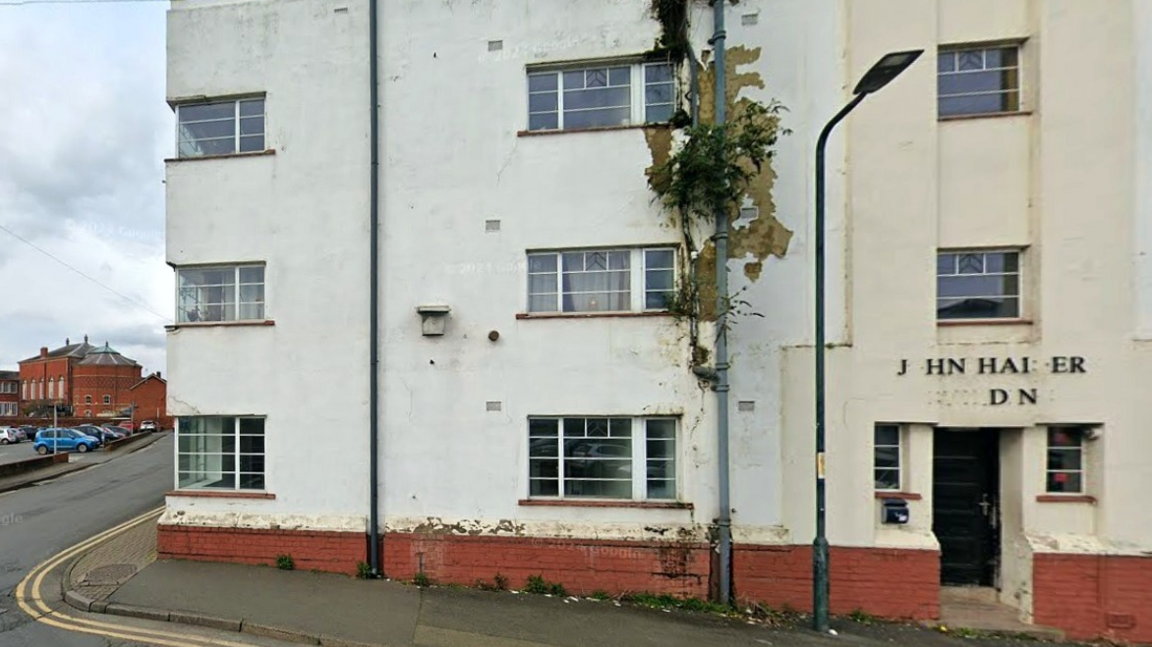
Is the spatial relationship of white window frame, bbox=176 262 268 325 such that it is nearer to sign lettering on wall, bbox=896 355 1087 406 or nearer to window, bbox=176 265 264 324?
window, bbox=176 265 264 324

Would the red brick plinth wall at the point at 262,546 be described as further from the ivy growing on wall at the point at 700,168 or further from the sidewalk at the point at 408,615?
the ivy growing on wall at the point at 700,168

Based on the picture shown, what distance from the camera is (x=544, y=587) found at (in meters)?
6.67

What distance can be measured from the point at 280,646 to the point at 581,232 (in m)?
6.02

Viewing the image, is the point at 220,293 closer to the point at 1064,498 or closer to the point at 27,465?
the point at 1064,498

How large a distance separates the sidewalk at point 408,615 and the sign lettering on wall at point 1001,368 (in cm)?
289

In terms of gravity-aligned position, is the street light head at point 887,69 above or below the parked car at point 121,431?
above

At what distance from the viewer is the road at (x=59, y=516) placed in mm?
5676

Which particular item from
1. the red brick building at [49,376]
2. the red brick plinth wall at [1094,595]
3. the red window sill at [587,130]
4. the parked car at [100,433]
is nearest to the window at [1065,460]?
the red brick plinth wall at [1094,595]

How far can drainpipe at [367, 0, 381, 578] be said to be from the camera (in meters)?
7.05

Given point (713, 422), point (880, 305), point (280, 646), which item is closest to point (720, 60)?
point (880, 305)

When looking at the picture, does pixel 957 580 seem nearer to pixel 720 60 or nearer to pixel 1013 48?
pixel 1013 48

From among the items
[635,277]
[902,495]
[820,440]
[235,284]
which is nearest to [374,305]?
[235,284]

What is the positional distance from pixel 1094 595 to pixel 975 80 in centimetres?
660

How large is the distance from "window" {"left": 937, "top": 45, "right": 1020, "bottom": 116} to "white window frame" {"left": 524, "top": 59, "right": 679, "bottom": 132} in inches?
140
